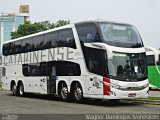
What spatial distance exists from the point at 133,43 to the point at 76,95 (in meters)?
4.05

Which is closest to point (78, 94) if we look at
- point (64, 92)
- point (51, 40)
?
point (64, 92)

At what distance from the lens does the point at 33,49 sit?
24969 mm

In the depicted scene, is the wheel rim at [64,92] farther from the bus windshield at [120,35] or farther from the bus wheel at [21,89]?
the bus wheel at [21,89]

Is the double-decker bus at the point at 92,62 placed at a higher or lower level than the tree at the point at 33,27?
lower

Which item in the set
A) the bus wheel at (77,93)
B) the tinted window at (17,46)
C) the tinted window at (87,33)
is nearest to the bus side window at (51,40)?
Answer: the tinted window at (87,33)

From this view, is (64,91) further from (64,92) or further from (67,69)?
(67,69)

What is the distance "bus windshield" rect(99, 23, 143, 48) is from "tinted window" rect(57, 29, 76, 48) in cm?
238

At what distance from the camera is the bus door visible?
880 inches

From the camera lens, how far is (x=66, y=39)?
20969mm

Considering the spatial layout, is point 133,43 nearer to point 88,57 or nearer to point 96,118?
point 88,57

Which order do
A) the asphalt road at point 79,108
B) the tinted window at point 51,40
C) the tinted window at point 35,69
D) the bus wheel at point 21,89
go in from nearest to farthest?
the asphalt road at point 79,108
the tinted window at point 51,40
the tinted window at point 35,69
the bus wheel at point 21,89

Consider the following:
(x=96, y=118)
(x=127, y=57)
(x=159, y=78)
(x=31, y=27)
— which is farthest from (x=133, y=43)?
(x=31, y=27)

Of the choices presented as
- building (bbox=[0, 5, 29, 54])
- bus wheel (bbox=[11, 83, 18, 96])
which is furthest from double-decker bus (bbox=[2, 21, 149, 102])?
building (bbox=[0, 5, 29, 54])

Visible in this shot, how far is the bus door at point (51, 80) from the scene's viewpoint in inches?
880
